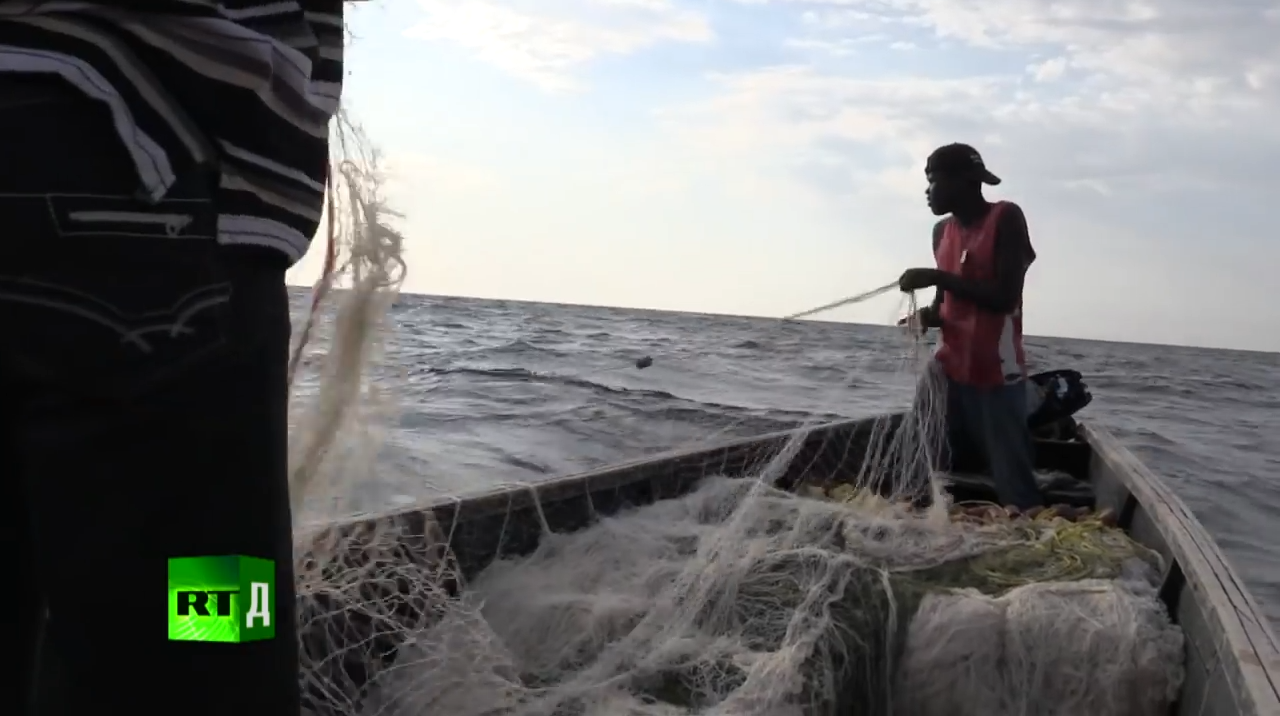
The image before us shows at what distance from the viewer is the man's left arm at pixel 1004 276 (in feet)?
16.1

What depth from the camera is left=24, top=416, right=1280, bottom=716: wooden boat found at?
244 cm

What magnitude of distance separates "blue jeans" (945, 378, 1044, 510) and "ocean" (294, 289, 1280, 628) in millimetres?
566

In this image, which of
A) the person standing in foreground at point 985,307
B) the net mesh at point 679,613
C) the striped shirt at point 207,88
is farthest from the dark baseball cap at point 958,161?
the striped shirt at point 207,88

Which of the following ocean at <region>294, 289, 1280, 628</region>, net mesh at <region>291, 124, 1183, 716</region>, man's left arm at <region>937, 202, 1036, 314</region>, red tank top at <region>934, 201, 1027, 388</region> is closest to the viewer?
net mesh at <region>291, 124, 1183, 716</region>

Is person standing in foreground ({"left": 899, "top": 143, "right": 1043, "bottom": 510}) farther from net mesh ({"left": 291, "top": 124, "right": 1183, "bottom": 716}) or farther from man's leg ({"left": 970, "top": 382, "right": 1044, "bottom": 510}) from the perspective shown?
net mesh ({"left": 291, "top": 124, "right": 1183, "bottom": 716})

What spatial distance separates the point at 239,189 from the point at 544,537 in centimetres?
284

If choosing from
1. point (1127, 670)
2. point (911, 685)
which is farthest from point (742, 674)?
point (1127, 670)

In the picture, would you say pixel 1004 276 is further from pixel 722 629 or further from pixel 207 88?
pixel 207 88

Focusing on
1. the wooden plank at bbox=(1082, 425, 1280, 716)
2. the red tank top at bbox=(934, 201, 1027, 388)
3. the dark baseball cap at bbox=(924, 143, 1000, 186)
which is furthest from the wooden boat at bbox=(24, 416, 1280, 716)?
the dark baseball cap at bbox=(924, 143, 1000, 186)

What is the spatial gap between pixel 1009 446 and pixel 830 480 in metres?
1.02

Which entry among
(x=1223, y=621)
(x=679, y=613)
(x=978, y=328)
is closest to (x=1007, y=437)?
(x=978, y=328)

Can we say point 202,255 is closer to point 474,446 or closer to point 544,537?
point 544,537

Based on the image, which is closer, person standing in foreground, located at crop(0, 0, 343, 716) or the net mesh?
person standing in foreground, located at crop(0, 0, 343, 716)

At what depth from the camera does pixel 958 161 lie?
506cm
